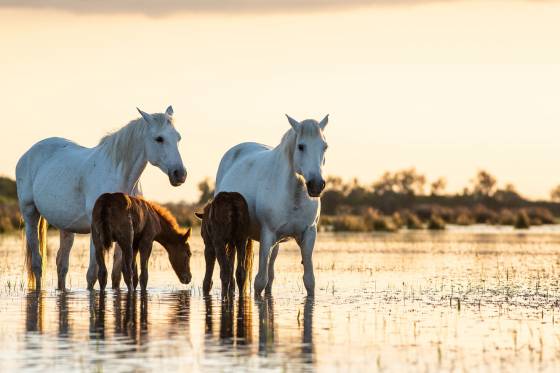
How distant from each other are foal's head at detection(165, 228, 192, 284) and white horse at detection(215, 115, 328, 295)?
0.95 m

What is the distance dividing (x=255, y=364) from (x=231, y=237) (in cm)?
508

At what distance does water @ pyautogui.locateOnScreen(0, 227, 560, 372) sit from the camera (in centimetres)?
850

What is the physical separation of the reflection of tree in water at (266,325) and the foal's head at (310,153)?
1.26 metres

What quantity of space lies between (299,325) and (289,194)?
10.1 ft

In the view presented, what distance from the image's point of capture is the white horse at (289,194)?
12.8 metres

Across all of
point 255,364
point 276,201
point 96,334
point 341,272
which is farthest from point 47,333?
point 341,272

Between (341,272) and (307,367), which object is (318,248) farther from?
(307,367)

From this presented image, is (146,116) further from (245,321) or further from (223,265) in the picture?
(245,321)

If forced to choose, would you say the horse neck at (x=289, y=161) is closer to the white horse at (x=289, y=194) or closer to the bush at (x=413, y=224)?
the white horse at (x=289, y=194)

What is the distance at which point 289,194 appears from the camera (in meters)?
13.4

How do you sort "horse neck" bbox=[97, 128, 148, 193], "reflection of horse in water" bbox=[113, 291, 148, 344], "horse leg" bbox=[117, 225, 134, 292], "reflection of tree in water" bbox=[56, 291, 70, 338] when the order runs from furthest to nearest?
1. "horse neck" bbox=[97, 128, 148, 193]
2. "horse leg" bbox=[117, 225, 134, 292]
3. "reflection of tree in water" bbox=[56, 291, 70, 338]
4. "reflection of horse in water" bbox=[113, 291, 148, 344]

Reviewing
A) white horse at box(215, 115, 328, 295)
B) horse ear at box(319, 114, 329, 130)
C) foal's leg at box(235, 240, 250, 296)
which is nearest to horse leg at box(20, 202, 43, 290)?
white horse at box(215, 115, 328, 295)

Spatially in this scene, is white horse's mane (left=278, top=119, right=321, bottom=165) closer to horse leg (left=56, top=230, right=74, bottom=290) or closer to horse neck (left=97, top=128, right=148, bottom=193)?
horse neck (left=97, top=128, right=148, bottom=193)

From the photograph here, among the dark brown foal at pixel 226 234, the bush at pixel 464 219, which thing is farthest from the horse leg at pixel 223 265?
the bush at pixel 464 219
